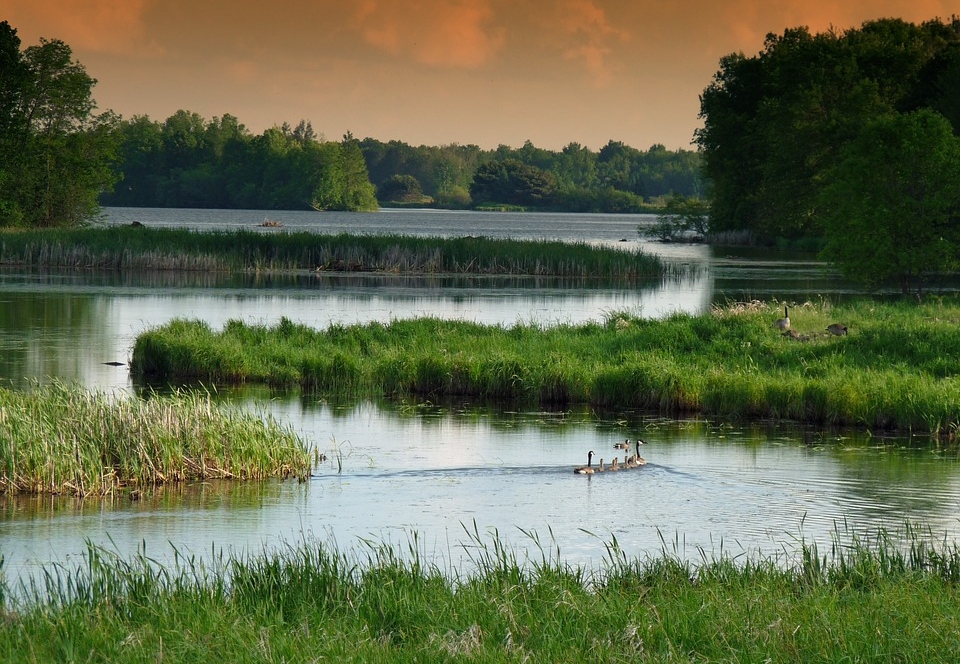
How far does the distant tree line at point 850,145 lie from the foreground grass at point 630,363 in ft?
39.1

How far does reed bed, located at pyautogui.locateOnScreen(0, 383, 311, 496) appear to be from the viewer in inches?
563

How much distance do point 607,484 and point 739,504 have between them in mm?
1699

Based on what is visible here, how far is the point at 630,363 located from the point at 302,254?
3675 cm

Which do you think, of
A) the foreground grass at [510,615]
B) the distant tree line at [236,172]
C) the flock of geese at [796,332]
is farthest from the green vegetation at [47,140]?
the distant tree line at [236,172]

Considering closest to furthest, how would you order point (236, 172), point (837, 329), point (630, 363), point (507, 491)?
point (507, 491) < point (630, 363) < point (837, 329) < point (236, 172)

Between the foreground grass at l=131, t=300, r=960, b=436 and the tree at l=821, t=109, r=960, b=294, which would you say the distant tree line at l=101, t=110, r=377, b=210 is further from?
the foreground grass at l=131, t=300, r=960, b=436

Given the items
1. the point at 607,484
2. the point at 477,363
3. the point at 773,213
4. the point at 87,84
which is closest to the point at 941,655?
the point at 607,484

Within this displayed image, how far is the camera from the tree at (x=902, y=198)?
126 ft

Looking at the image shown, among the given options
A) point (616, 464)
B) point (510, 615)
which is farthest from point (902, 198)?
point (510, 615)

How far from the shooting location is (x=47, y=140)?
71.3 m

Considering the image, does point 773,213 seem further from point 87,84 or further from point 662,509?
point 662,509

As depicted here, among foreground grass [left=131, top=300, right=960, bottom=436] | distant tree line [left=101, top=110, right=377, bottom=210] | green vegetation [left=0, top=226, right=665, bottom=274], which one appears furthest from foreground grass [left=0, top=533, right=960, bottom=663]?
distant tree line [left=101, top=110, right=377, bottom=210]

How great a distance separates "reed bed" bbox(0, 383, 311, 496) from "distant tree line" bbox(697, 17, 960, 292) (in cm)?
2775

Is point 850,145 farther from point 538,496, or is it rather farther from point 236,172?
point 236,172
